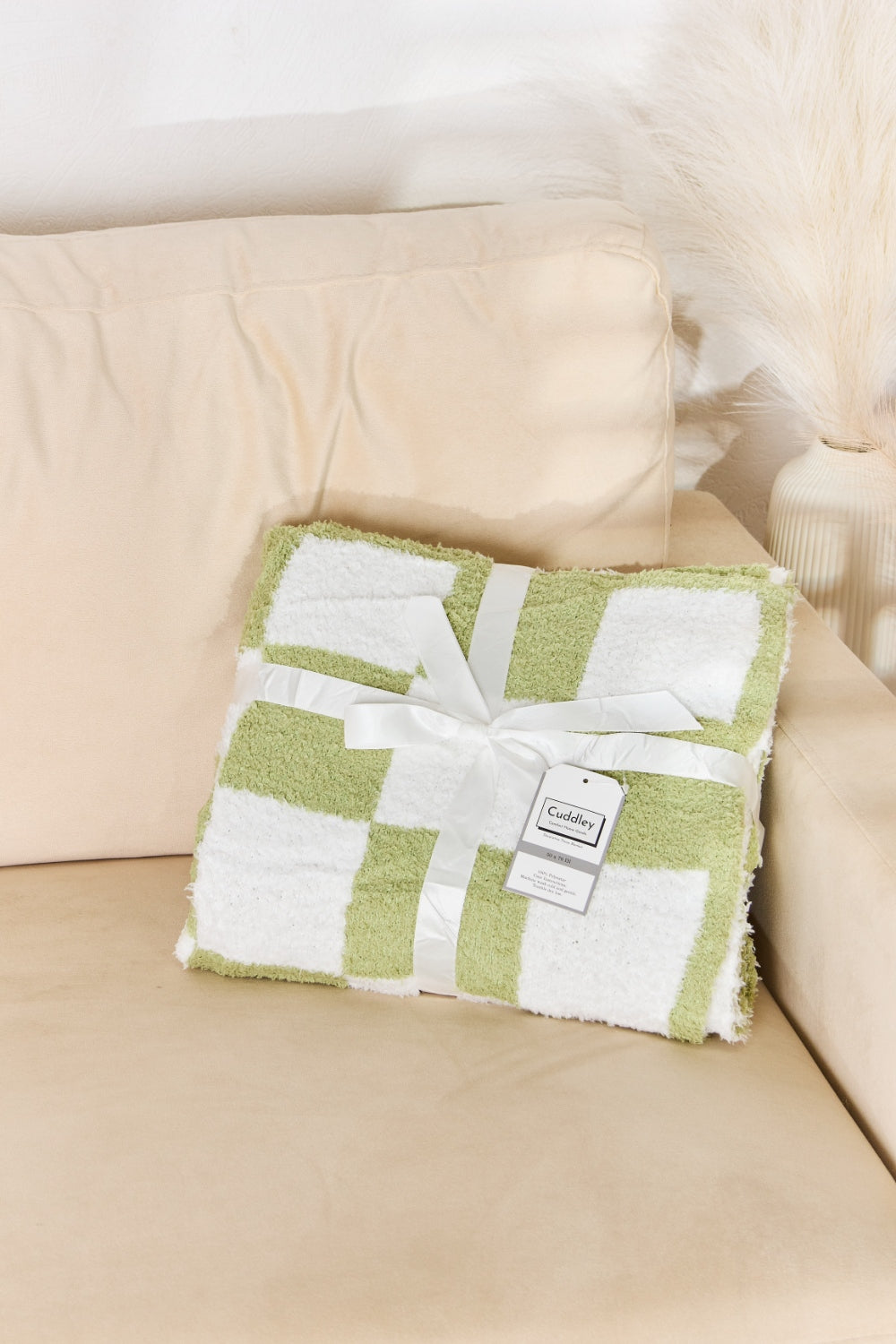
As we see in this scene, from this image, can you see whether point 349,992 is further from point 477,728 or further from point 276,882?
point 477,728

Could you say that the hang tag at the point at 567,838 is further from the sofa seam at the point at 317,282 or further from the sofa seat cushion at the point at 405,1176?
the sofa seam at the point at 317,282

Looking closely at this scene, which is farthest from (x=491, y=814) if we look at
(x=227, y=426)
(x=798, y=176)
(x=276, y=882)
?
(x=798, y=176)

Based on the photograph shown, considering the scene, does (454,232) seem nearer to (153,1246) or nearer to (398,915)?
(398,915)

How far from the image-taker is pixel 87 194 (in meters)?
1.24

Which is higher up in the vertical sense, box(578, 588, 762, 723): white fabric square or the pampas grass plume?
the pampas grass plume

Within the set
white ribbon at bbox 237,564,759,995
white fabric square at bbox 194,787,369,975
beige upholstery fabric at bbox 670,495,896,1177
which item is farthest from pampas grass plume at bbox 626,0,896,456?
white fabric square at bbox 194,787,369,975

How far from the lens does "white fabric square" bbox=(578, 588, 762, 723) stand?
0.91 m

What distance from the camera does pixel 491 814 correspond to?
0.91 metres

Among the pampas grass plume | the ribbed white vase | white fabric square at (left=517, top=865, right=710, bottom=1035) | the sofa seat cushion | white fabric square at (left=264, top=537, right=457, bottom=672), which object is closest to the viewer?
the sofa seat cushion

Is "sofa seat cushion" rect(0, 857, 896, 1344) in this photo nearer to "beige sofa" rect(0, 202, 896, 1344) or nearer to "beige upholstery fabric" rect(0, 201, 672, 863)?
"beige sofa" rect(0, 202, 896, 1344)

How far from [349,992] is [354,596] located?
1.09 feet

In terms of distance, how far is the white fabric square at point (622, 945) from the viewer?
86 cm

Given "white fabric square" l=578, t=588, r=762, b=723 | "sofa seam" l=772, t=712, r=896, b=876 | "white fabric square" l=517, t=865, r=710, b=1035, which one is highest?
"white fabric square" l=578, t=588, r=762, b=723

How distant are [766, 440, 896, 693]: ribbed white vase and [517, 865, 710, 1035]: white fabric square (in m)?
0.52
